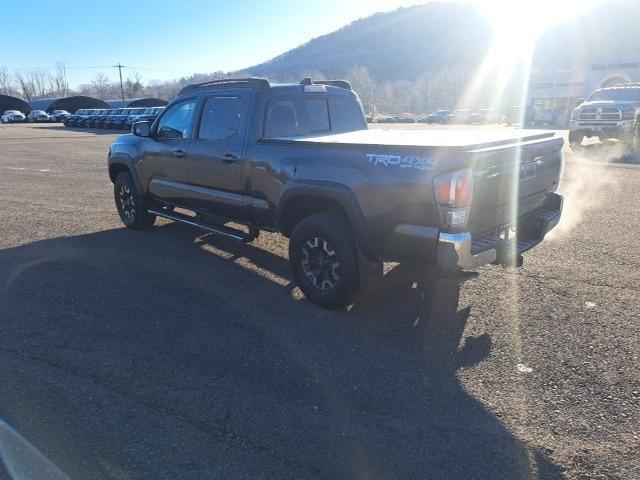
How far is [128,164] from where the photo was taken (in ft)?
23.3

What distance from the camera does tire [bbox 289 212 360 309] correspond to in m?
4.27

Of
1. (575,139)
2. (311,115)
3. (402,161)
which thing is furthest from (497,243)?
(575,139)

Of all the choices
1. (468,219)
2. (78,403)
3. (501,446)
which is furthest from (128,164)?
(501,446)

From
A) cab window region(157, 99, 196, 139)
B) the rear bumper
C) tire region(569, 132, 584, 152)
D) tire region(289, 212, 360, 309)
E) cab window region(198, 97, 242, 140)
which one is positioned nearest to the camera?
the rear bumper

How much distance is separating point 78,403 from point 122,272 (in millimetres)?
2623

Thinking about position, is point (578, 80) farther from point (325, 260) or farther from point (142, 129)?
point (325, 260)

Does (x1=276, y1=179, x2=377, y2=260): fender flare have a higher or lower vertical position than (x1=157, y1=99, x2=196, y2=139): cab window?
lower

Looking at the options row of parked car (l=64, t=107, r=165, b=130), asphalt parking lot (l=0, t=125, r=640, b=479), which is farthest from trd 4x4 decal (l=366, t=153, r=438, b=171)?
row of parked car (l=64, t=107, r=165, b=130)

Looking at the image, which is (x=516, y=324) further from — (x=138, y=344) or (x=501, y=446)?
(x=138, y=344)

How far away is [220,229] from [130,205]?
7.78 ft

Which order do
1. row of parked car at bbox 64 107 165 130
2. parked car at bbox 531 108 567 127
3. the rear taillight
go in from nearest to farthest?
the rear taillight
row of parked car at bbox 64 107 165 130
parked car at bbox 531 108 567 127

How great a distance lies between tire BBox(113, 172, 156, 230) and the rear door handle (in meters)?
2.27

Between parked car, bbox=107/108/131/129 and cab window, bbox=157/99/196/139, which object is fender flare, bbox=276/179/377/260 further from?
parked car, bbox=107/108/131/129

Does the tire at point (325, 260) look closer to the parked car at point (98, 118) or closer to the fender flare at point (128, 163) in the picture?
the fender flare at point (128, 163)
